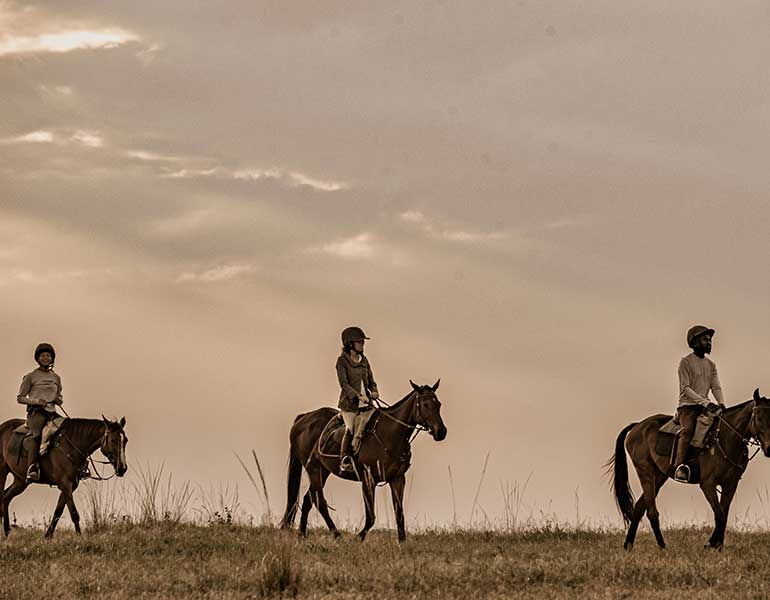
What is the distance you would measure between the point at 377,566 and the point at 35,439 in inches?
309

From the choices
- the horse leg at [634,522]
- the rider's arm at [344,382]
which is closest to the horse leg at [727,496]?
the horse leg at [634,522]

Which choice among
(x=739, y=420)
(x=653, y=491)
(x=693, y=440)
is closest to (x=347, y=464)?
(x=653, y=491)

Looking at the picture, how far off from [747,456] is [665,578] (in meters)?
3.56

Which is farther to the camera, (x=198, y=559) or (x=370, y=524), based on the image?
(x=370, y=524)

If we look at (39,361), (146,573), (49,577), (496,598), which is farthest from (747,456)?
(39,361)

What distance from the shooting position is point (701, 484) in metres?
18.8

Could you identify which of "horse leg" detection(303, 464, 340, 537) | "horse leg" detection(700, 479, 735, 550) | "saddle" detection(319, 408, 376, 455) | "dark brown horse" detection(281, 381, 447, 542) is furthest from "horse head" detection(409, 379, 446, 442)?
"horse leg" detection(700, 479, 735, 550)

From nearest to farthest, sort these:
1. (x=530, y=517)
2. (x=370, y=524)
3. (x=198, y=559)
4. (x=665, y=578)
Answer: (x=665, y=578) → (x=198, y=559) → (x=370, y=524) → (x=530, y=517)

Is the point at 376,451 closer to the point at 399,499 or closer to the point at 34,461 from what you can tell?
the point at 399,499

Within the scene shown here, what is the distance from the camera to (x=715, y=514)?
18.6 m

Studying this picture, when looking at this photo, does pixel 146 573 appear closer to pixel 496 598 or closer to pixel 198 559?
pixel 198 559

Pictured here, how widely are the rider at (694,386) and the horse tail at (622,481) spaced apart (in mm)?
1320

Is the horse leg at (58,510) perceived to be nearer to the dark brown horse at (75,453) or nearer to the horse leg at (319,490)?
the dark brown horse at (75,453)

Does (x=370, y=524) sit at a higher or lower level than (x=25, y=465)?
lower
